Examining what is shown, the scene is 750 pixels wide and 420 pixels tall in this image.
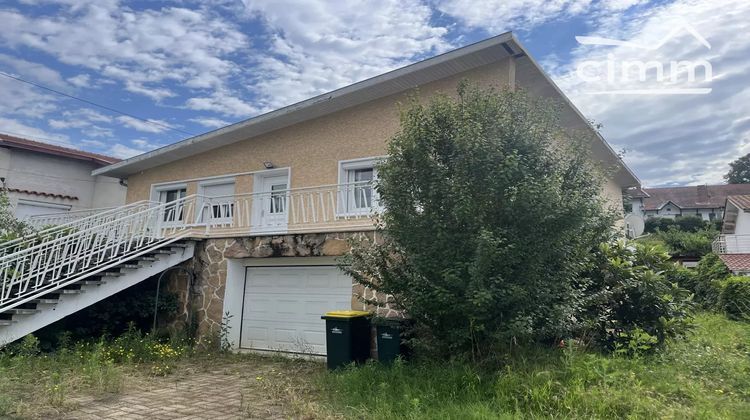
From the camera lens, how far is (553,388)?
4230 mm

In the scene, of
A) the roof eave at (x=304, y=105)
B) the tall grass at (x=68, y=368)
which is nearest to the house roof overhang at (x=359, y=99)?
the roof eave at (x=304, y=105)

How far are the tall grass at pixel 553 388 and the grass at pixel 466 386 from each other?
0.01 metres

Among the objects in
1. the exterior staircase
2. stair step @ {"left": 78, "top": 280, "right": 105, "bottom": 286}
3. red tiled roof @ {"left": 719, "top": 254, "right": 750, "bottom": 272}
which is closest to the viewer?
the exterior staircase

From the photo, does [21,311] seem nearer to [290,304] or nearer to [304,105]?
[290,304]

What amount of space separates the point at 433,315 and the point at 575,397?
174 cm

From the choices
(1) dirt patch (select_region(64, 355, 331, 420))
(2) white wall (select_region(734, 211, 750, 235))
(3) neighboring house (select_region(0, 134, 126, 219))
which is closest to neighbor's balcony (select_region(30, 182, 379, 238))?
(1) dirt patch (select_region(64, 355, 331, 420))

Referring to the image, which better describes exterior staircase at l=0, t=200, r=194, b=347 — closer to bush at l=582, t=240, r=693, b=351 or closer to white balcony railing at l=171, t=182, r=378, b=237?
white balcony railing at l=171, t=182, r=378, b=237

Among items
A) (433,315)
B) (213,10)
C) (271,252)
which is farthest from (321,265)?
(213,10)

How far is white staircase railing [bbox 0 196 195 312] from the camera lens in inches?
298

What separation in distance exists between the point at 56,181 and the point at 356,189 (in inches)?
483

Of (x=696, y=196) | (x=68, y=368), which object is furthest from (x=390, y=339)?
(x=696, y=196)

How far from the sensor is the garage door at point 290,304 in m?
8.22

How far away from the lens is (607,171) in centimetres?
590

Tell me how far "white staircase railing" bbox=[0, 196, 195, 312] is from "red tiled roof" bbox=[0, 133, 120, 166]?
7.27m
